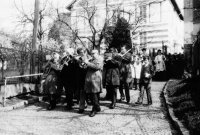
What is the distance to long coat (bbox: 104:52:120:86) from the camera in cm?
802

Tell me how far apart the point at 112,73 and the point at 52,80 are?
1.96 metres

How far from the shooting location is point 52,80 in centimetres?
816

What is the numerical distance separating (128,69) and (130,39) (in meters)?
10.1

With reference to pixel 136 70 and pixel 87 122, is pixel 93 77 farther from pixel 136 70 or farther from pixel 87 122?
pixel 136 70

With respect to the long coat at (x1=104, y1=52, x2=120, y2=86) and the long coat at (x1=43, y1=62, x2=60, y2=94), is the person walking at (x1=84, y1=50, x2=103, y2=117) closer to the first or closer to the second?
the long coat at (x1=104, y1=52, x2=120, y2=86)

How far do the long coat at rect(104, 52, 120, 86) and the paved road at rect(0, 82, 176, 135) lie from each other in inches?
34.7

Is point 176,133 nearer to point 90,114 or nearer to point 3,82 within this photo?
point 90,114

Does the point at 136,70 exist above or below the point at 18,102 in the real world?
above

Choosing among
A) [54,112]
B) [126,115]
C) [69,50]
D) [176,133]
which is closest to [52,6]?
[69,50]

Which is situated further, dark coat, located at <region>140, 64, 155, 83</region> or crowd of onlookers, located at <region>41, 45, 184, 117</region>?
dark coat, located at <region>140, 64, 155, 83</region>

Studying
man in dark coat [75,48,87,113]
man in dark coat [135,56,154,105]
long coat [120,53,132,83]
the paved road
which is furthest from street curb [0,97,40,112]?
man in dark coat [135,56,154,105]

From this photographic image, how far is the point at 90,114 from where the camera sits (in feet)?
23.7

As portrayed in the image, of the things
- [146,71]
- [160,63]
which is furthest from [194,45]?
[146,71]

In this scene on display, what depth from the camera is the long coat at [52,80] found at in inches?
319
